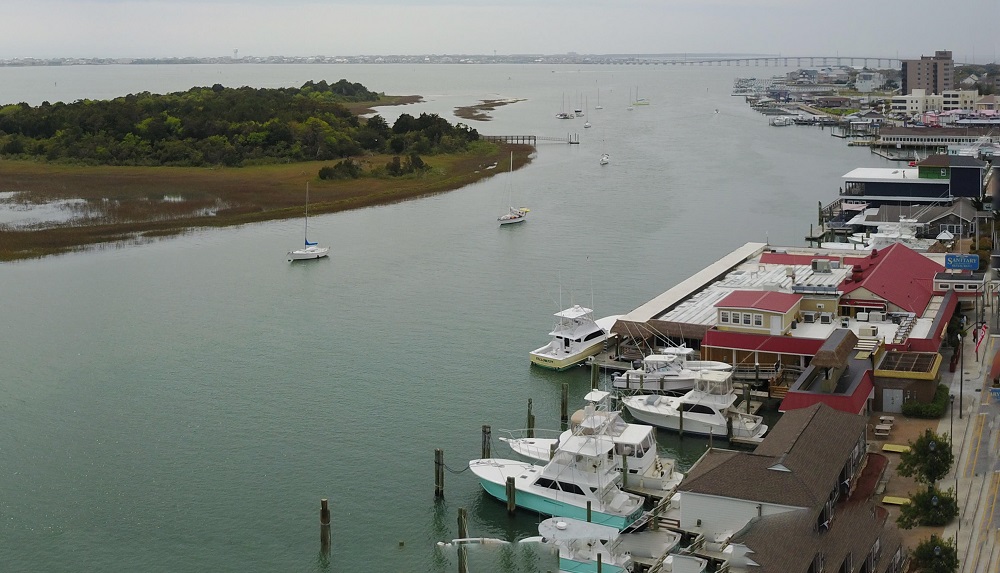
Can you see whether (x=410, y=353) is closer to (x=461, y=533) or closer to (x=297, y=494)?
(x=297, y=494)

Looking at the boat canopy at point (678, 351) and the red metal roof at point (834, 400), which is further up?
the boat canopy at point (678, 351)

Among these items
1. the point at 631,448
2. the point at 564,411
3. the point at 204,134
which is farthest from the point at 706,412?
the point at 204,134

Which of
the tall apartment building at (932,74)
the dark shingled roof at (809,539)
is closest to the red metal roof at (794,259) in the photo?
the dark shingled roof at (809,539)

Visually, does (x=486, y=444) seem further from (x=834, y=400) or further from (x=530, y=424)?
(x=834, y=400)

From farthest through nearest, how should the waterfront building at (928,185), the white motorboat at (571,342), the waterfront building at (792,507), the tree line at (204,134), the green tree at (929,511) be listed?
the tree line at (204,134)
the waterfront building at (928,185)
the white motorboat at (571,342)
the green tree at (929,511)
the waterfront building at (792,507)

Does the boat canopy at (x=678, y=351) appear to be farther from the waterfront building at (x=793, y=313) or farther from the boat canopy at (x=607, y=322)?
the boat canopy at (x=607, y=322)
